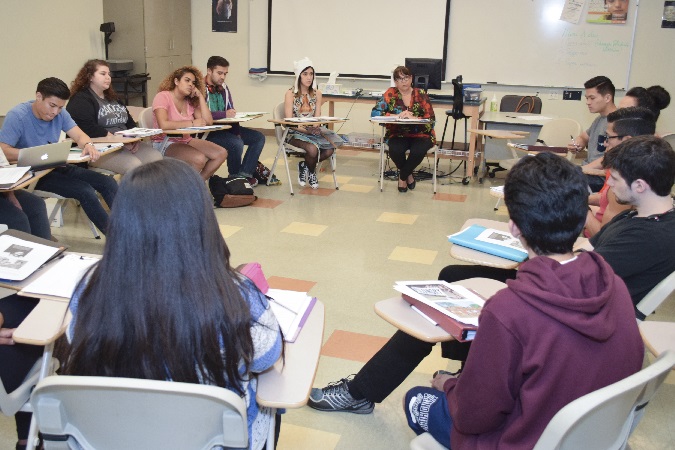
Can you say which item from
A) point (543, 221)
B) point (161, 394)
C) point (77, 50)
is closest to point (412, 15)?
point (77, 50)

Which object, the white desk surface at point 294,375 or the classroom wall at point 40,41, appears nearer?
the white desk surface at point 294,375

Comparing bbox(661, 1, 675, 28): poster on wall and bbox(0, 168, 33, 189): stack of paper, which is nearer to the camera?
bbox(0, 168, 33, 189): stack of paper

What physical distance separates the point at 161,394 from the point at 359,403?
57.3 inches

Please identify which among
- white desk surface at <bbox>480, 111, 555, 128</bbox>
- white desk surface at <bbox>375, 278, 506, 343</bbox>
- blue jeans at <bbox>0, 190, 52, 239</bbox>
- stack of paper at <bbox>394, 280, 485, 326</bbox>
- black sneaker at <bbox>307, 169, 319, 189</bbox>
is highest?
white desk surface at <bbox>480, 111, 555, 128</bbox>

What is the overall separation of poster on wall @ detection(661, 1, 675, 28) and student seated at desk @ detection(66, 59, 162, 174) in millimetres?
6166

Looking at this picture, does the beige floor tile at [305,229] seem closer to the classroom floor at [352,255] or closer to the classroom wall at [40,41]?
the classroom floor at [352,255]

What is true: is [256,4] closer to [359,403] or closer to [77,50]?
[77,50]

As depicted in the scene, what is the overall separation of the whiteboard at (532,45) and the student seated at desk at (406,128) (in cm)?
206

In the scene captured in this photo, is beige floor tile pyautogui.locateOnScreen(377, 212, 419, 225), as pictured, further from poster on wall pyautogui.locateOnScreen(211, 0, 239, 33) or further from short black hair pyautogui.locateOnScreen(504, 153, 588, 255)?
poster on wall pyautogui.locateOnScreen(211, 0, 239, 33)

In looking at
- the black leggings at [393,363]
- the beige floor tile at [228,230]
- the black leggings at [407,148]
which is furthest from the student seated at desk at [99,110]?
the black leggings at [393,363]

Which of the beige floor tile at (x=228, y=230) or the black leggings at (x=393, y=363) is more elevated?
the black leggings at (x=393, y=363)

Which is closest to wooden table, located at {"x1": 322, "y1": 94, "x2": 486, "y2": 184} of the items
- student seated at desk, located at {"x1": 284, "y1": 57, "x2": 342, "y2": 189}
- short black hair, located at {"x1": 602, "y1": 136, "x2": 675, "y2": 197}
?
student seated at desk, located at {"x1": 284, "y1": 57, "x2": 342, "y2": 189}

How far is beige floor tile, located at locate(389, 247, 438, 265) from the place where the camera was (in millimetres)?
4375

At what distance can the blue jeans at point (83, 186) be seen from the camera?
415cm
